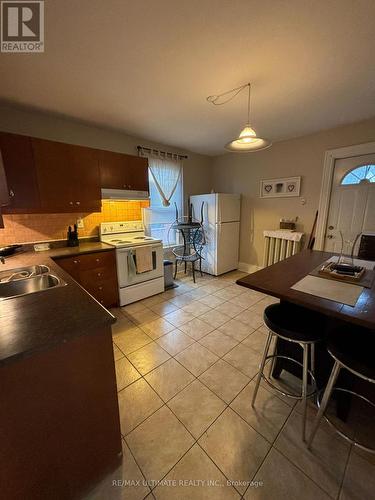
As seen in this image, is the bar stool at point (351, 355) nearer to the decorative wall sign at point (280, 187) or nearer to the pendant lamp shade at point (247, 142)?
the pendant lamp shade at point (247, 142)

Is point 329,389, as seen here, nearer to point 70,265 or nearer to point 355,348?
point 355,348

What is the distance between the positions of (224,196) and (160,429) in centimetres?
337

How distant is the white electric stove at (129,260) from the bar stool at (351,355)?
231 cm

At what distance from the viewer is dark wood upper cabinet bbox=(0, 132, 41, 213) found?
2.04 meters

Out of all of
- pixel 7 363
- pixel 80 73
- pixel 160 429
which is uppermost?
pixel 80 73

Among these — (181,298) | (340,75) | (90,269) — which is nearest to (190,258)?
(181,298)

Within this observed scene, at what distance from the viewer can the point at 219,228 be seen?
3.80 meters

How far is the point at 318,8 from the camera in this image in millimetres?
1155

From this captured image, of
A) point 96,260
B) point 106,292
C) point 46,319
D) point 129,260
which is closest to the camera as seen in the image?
point 46,319

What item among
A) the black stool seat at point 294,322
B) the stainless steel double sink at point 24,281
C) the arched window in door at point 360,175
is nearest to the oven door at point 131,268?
the stainless steel double sink at point 24,281

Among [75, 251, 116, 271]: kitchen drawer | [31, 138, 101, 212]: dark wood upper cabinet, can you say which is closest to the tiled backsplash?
[31, 138, 101, 212]: dark wood upper cabinet

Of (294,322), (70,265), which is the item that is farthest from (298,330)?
(70,265)

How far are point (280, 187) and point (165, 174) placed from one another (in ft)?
6.68

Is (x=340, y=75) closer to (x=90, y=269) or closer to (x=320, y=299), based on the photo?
(x=320, y=299)
